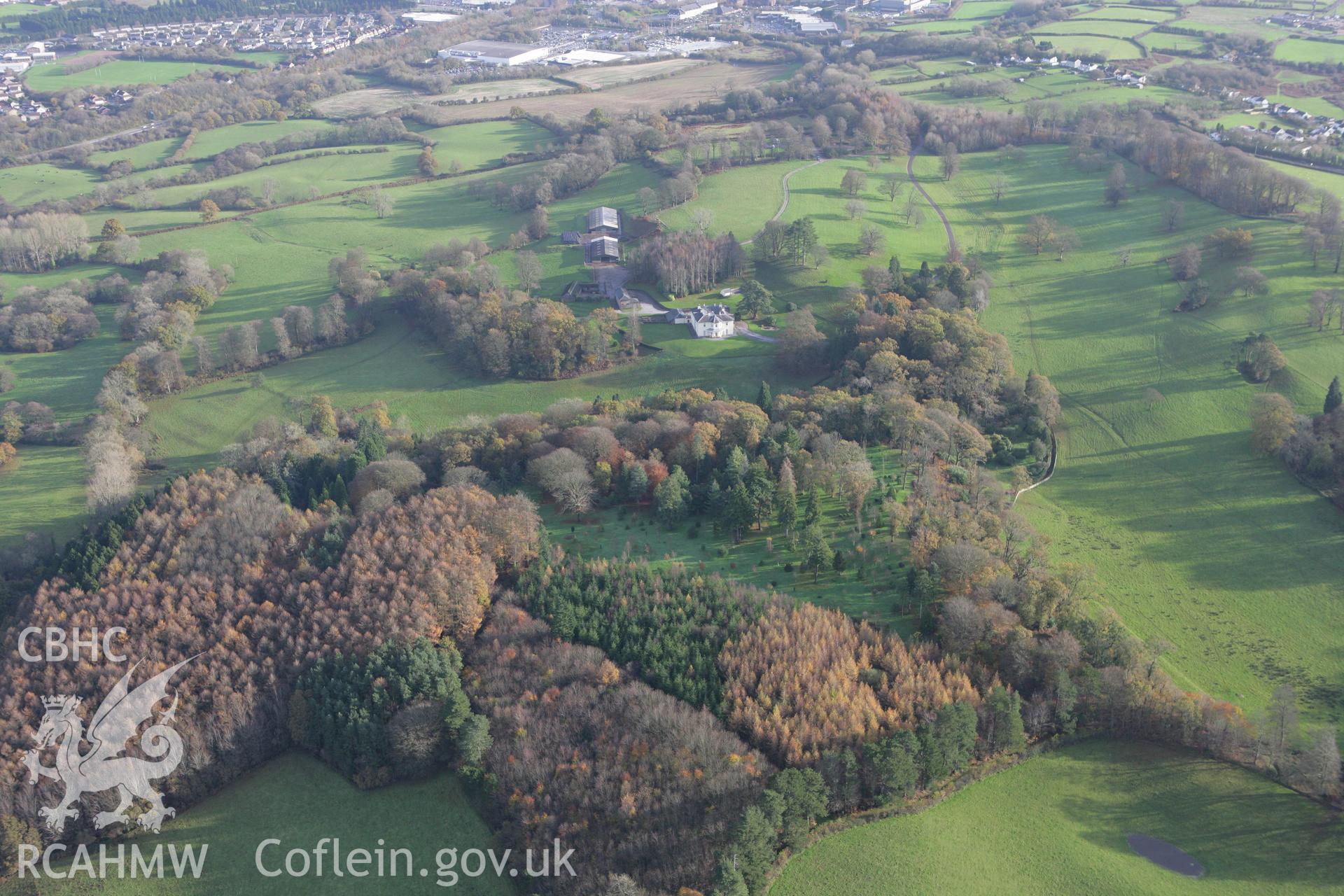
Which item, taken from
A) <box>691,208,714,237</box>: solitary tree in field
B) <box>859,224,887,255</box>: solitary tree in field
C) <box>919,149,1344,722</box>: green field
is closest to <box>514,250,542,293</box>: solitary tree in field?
<box>691,208,714,237</box>: solitary tree in field

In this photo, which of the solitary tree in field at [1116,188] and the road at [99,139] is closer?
the solitary tree in field at [1116,188]

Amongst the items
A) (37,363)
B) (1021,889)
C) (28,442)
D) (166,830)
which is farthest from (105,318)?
(1021,889)

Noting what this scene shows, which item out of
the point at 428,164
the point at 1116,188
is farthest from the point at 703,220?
the point at 428,164

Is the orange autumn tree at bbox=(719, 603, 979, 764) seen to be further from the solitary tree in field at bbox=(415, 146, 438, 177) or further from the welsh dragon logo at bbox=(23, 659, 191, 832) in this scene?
the solitary tree in field at bbox=(415, 146, 438, 177)

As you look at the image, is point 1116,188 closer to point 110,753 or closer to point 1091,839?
point 1091,839

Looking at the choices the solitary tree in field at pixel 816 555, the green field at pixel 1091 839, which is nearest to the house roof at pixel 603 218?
the solitary tree in field at pixel 816 555

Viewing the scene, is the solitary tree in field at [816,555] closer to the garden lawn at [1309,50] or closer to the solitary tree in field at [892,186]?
the solitary tree in field at [892,186]

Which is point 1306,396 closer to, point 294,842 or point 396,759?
point 396,759
